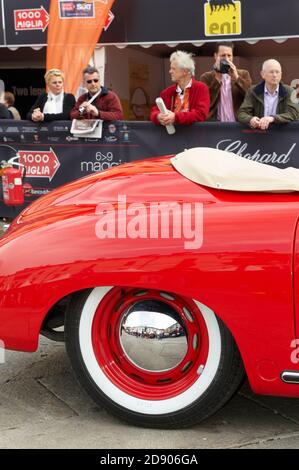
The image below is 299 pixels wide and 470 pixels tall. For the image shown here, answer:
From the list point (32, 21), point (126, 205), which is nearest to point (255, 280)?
point (126, 205)

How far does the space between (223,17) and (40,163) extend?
352 cm

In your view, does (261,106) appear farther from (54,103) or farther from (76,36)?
(76,36)

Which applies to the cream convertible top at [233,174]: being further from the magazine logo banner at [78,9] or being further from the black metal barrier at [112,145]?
the magazine logo banner at [78,9]

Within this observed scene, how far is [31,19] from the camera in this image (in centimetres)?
1012

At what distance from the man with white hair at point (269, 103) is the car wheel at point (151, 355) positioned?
412 centimetres

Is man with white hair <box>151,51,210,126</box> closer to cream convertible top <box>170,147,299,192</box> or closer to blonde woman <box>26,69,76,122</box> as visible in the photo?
blonde woman <box>26,69,76,122</box>

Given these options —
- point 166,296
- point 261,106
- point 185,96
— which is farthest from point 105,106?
point 166,296

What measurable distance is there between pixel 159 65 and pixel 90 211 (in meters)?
10.9

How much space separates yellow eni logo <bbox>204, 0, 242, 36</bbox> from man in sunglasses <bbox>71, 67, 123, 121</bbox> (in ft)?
8.98

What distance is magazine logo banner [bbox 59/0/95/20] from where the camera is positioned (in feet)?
30.9

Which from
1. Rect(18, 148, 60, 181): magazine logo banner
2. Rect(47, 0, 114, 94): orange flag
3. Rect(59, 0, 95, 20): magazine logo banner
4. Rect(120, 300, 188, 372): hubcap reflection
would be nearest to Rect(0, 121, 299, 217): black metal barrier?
Rect(18, 148, 60, 181): magazine logo banner

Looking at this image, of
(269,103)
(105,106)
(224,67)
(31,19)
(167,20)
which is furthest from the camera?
(31,19)

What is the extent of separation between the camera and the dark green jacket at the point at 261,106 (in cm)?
659

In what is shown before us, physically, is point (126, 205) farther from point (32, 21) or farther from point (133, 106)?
point (133, 106)
